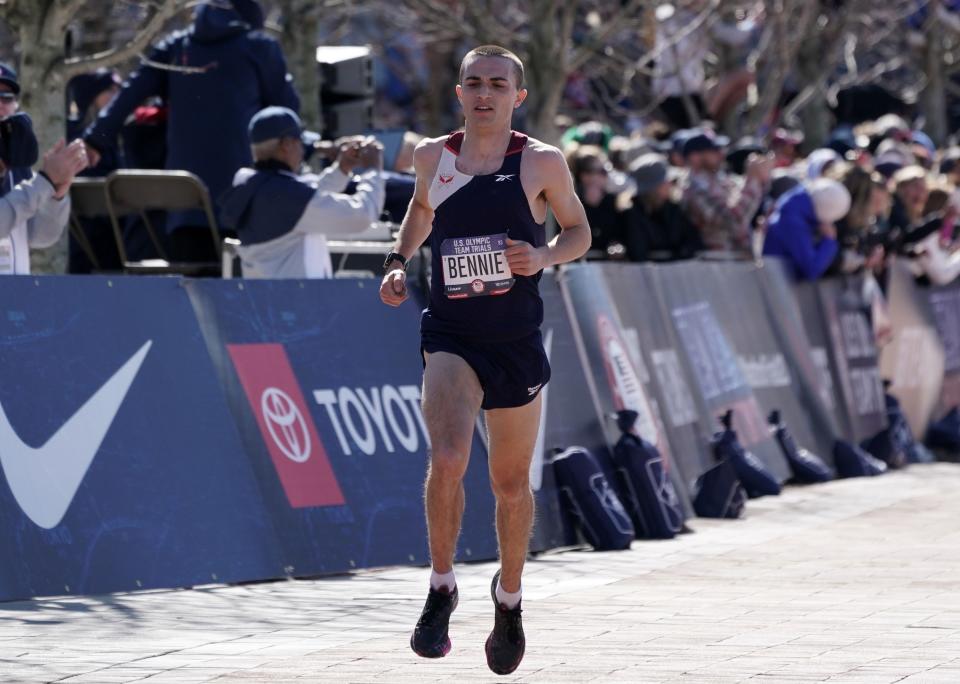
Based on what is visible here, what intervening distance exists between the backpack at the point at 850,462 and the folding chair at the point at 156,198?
230 inches

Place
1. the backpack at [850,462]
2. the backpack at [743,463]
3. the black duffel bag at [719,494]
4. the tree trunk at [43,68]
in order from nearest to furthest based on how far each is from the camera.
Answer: the tree trunk at [43,68] → the black duffel bag at [719,494] → the backpack at [743,463] → the backpack at [850,462]

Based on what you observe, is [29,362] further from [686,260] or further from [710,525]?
[686,260]

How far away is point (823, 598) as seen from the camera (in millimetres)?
9219

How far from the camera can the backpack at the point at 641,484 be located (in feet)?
38.5

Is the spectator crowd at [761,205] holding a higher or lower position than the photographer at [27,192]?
lower

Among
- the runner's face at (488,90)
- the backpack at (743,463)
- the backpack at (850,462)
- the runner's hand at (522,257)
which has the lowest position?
the backpack at (850,462)

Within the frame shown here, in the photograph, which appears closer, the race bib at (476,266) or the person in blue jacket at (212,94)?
the race bib at (476,266)

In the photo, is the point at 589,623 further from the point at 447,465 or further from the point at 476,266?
the point at 476,266

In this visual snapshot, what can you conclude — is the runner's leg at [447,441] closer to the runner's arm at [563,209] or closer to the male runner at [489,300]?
the male runner at [489,300]

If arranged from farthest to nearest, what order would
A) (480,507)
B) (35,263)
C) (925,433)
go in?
(925,433)
(35,263)
(480,507)

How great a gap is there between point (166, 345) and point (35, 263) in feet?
9.12

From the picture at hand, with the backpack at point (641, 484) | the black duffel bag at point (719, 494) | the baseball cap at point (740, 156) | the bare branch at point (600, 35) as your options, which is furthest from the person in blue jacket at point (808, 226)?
the backpack at point (641, 484)

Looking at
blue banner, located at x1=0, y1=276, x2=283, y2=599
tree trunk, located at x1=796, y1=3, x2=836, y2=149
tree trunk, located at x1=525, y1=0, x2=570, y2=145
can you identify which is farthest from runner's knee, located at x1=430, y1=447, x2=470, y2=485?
tree trunk, located at x1=796, y1=3, x2=836, y2=149

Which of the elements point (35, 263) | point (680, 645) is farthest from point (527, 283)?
point (35, 263)
